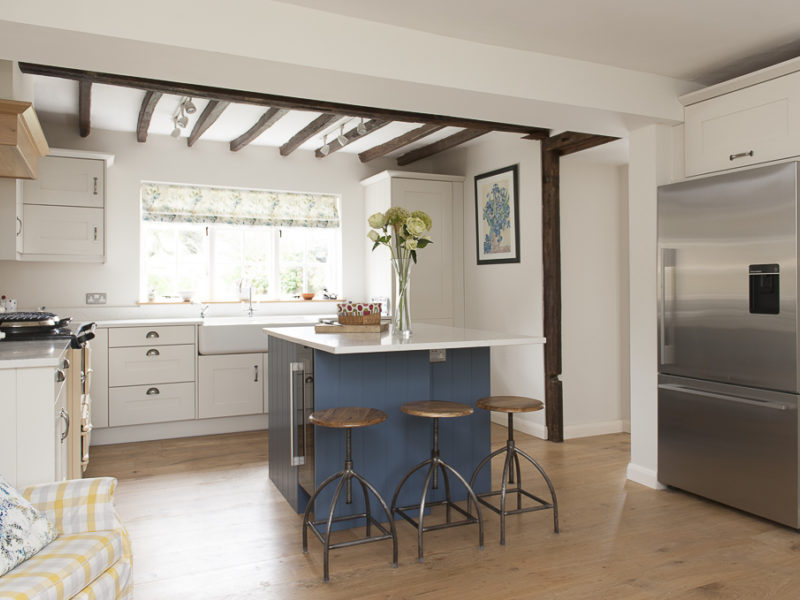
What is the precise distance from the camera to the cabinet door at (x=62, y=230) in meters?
4.56

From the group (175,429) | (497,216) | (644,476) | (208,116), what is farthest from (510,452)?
(208,116)

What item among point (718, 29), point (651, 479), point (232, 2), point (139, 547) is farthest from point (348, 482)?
point (718, 29)

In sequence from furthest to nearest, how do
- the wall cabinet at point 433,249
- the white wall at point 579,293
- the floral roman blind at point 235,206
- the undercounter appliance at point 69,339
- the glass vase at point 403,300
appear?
1. the wall cabinet at point 433,249
2. the floral roman blind at point 235,206
3. the white wall at point 579,293
4. the glass vase at point 403,300
5. the undercounter appliance at point 69,339

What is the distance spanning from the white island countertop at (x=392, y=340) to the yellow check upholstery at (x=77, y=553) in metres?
1.02

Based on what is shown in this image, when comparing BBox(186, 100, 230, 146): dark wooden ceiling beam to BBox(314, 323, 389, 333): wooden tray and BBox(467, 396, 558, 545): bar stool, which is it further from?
BBox(467, 396, 558, 545): bar stool

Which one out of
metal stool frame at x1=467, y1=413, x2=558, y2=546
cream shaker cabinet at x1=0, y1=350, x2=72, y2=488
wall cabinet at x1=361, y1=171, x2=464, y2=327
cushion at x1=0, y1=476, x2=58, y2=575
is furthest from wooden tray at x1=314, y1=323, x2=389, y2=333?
wall cabinet at x1=361, y1=171, x2=464, y2=327

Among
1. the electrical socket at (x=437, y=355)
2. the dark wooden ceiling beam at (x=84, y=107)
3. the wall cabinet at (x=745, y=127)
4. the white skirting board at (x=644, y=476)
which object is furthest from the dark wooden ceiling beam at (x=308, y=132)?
the white skirting board at (x=644, y=476)

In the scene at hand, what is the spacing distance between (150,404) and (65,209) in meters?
1.57

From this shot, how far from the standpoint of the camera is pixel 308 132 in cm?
492

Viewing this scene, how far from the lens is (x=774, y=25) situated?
2.84m

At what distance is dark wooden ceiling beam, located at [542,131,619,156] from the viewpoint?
426cm

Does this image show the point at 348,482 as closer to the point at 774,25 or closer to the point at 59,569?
the point at 59,569

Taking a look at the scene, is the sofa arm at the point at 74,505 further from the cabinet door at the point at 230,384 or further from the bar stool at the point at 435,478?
the cabinet door at the point at 230,384

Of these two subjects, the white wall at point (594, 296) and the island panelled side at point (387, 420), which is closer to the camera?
the island panelled side at point (387, 420)
